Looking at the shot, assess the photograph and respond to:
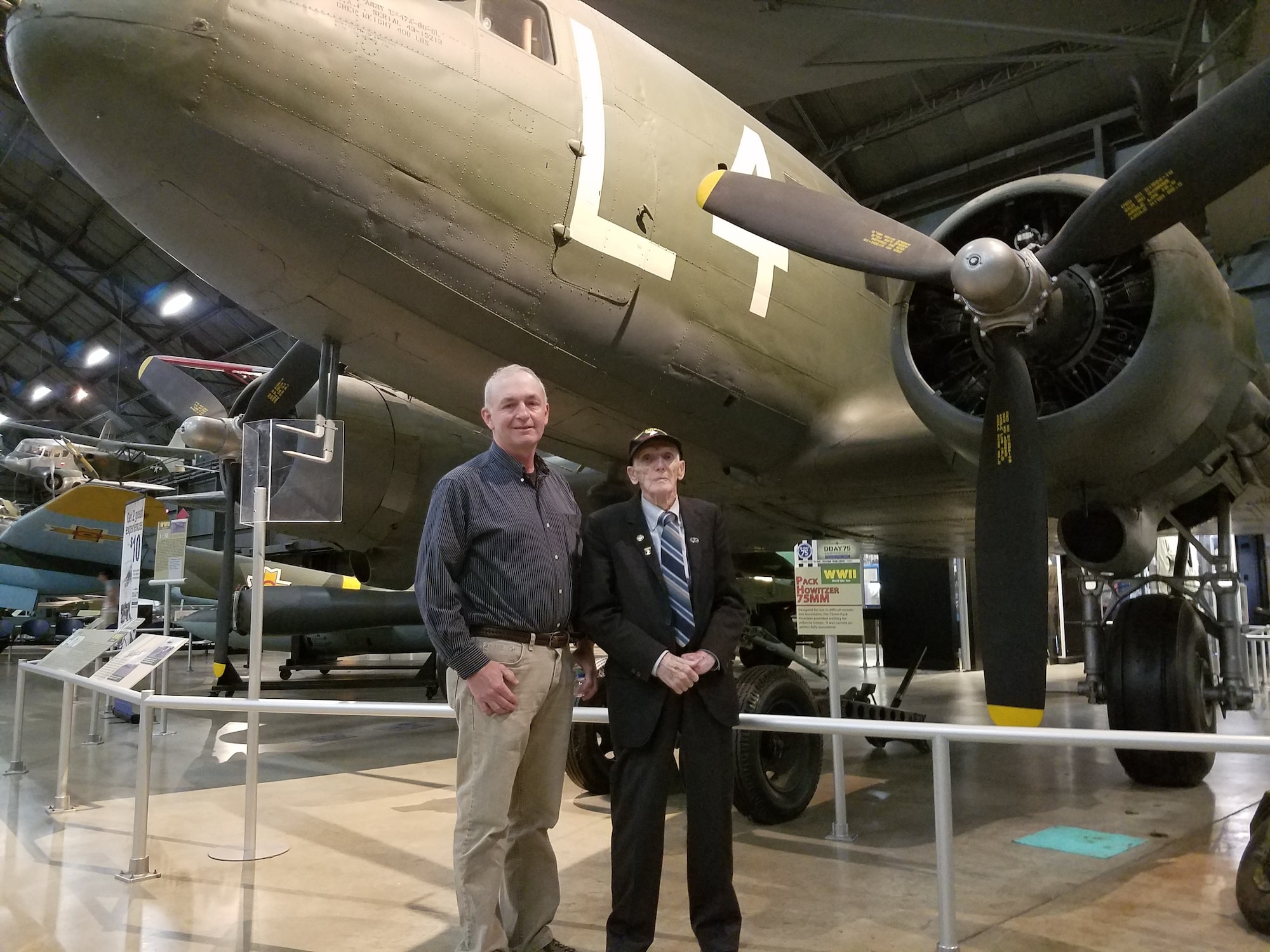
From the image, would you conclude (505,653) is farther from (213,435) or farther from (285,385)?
(213,435)

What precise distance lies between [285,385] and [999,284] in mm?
5295

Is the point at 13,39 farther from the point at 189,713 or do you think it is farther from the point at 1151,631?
the point at 189,713

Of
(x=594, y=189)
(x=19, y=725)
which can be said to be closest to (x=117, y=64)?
(x=594, y=189)

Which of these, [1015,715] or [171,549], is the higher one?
[171,549]

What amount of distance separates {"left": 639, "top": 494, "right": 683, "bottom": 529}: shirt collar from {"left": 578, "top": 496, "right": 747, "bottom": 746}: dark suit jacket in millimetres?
18

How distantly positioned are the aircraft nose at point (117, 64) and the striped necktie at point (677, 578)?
9.61 feet

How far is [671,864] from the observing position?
430 centimetres

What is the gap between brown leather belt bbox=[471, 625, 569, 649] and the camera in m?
2.70

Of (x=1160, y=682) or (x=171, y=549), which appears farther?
(x=171, y=549)

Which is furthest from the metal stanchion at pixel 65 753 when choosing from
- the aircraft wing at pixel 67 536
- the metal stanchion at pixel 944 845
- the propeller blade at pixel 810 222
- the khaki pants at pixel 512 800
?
the aircraft wing at pixel 67 536

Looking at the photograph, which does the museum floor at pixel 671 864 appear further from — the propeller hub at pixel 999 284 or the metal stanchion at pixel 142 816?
the propeller hub at pixel 999 284

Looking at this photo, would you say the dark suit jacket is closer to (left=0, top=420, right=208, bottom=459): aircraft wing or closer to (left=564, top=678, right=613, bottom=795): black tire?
(left=564, top=678, right=613, bottom=795): black tire

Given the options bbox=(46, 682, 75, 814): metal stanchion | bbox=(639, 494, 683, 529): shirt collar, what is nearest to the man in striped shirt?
bbox=(639, 494, 683, 529): shirt collar

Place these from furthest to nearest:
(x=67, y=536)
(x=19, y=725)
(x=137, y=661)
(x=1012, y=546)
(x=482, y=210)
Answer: (x=67, y=536) → (x=19, y=725) → (x=137, y=661) → (x=482, y=210) → (x=1012, y=546)
